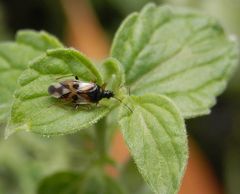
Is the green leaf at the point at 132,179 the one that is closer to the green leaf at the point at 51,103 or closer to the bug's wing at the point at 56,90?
the green leaf at the point at 51,103

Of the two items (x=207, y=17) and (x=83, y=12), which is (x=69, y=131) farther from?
(x=83, y=12)

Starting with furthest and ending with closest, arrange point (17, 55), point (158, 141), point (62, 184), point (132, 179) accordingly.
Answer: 1. point (132, 179)
2. point (62, 184)
3. point (17, 55)
4. point (158, 141)

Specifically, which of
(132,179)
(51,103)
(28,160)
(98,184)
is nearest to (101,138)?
(98,184)

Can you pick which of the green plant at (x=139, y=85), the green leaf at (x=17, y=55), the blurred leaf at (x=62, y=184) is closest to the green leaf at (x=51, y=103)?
the green plant at (x=139, y=85)

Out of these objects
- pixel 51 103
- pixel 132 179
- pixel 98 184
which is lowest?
pixel 132 179

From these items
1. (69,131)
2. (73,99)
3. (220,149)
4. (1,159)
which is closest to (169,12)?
(73,99)

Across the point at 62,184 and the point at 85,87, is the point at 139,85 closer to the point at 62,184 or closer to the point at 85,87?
the point at 85,87
